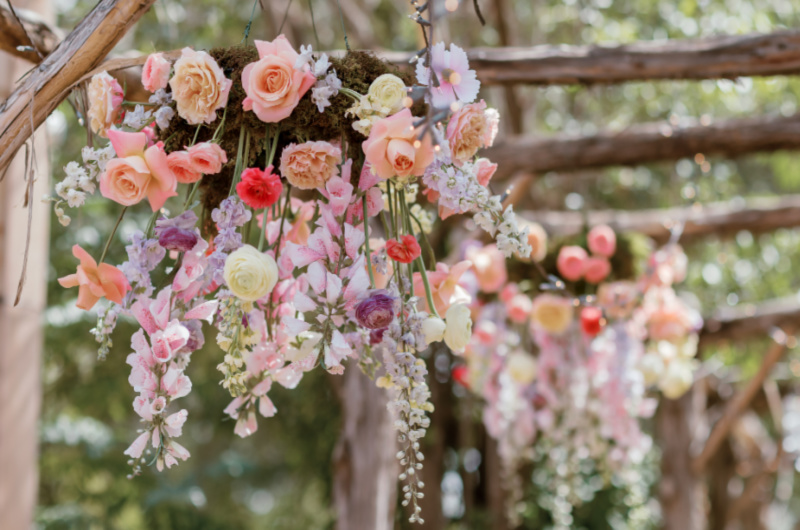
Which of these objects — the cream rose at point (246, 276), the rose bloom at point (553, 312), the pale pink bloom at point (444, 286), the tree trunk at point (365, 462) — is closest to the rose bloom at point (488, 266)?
the rose bloom at point (553, 312)

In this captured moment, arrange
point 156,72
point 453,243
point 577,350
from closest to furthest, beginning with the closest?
point 156,72 → point 577,350 → point 453,243

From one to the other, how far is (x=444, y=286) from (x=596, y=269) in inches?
56.8

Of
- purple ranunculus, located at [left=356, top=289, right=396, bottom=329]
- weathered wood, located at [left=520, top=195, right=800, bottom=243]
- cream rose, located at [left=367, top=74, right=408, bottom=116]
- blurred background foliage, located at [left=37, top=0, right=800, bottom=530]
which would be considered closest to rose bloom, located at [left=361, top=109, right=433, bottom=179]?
cream rose, located at [left=367, top=74, right=408, bottom=116]

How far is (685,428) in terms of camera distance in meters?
4.17

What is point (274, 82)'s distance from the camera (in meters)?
0.85

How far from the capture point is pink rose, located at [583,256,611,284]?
2.29 meters

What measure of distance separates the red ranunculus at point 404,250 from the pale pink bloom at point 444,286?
9cm

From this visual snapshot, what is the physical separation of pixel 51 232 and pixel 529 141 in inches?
111

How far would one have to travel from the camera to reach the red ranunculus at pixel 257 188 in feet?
2.71

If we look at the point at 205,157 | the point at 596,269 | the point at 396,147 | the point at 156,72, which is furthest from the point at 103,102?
the point at 596,269

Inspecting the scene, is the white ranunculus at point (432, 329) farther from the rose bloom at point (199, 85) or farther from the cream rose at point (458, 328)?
Result: the rose bloom at point (199, 85)

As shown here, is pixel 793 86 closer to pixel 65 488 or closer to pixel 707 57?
pixel 707 57

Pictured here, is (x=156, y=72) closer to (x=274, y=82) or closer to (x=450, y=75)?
(x=274, y=82)

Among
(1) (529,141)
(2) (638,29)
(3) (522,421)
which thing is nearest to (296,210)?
(1) (529,141)
